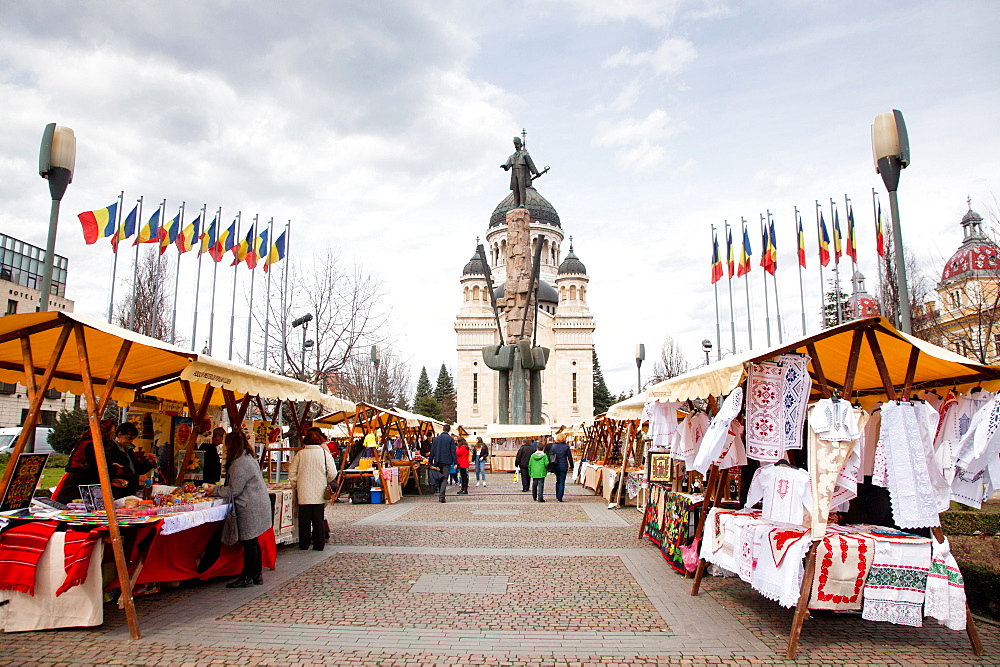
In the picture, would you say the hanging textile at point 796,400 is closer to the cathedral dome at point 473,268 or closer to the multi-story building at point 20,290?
the multi-story building at point 20,290

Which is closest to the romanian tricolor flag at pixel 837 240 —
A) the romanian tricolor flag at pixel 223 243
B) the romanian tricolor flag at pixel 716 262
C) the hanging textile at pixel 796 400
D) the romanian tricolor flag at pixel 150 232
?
the romanian tricolor flag at pixel 716 262

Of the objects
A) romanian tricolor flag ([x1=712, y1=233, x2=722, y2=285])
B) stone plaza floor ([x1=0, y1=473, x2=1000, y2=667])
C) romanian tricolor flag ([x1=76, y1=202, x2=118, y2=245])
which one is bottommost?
stone plaza floor ([x1=0, y1=473, x2=1000, y2=667])

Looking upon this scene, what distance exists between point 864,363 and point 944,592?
2.82 metres

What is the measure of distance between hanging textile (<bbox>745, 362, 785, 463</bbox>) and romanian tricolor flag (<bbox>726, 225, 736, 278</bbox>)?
75.3 ft

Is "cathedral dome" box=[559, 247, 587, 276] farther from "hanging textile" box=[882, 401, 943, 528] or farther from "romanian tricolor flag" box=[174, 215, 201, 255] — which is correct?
"hanging textile" box=[882, 401, 943, 528]

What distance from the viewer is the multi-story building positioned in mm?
47062

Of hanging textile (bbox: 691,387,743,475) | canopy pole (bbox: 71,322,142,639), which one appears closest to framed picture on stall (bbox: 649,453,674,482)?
hanging textile (bbox: 691,387,743,475)

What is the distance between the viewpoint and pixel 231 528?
24.1 ft

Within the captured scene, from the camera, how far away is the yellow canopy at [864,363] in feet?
18.6

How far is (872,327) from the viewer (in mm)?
5695

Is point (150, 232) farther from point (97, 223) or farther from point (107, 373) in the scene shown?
point (107, 373)

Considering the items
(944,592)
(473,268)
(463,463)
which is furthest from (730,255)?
(473,268)

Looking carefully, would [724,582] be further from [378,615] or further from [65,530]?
[65,530]

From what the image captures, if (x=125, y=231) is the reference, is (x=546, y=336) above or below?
above
